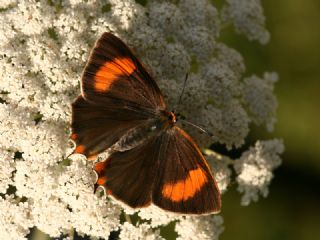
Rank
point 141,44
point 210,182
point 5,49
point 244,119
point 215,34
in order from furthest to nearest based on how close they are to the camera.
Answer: point 215,34, point 244,119, point 141,44, point 5,49, point 210,182

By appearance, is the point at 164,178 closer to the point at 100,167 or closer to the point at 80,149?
the point at 100,167

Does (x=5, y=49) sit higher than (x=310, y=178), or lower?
higher

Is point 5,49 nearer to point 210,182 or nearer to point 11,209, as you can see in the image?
point 11,209

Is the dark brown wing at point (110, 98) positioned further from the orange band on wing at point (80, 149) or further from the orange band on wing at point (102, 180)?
the orange band on wing at point (102, 180)

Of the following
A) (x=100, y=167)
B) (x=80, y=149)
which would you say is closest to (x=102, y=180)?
(x=100, y=167)

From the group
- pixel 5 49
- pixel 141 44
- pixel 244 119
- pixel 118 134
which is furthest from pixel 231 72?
pixel 5 49

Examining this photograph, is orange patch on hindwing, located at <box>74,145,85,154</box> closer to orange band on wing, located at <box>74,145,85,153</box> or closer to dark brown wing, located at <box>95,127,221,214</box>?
orange band on wing, located at <box>74,145,85,153</box>

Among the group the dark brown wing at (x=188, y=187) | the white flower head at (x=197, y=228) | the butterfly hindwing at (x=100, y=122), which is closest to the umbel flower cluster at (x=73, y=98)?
the white flower head at (x=197, y=228)

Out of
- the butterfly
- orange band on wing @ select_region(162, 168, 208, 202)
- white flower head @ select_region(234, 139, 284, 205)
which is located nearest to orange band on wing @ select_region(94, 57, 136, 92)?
the butterfly
